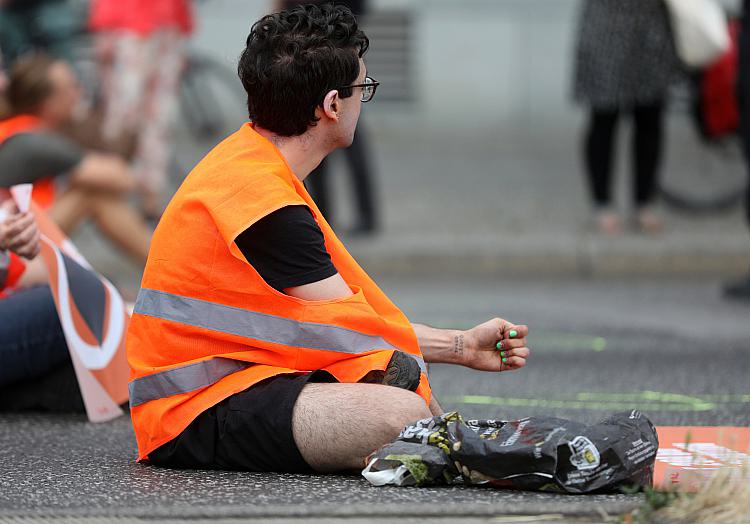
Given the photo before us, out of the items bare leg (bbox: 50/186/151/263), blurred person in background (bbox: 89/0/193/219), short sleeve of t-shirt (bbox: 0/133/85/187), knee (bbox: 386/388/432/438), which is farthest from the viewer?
blurred person in background (bbox: 89/0/193/219)

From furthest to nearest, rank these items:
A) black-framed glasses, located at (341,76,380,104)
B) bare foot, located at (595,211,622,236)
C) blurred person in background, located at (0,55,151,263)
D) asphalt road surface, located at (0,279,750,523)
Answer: bare foot, located at (595,211,622,236) < blurred person in background, located at (0,55,151,263) < black-framed glasses, located at (341,76,380,104) < asphalt road surface, located at (0,279,750,523)

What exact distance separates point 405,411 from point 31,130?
123 inches

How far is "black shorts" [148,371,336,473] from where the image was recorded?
3.72m

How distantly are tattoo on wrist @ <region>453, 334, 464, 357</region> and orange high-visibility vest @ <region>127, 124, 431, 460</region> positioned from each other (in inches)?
5.8

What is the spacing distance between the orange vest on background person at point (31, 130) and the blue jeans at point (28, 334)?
1456 mm

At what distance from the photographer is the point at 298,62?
3809mm

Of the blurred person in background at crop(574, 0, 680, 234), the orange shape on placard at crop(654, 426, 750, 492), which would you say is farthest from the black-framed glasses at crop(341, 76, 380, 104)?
the blurred person in background at crop(574, 0, 680, 234)

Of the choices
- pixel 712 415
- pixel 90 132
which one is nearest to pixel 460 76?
pixel 90 132

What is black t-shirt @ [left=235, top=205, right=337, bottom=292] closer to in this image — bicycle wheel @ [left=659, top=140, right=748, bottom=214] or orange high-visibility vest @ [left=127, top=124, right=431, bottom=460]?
orange high-visibility vest @ [left=127, top=124, right=431, bottom=460]

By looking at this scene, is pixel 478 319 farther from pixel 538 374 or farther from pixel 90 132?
pixel 90 132

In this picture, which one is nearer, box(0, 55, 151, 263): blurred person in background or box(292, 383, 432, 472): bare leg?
box(292, 383, 432, 472): bare leg

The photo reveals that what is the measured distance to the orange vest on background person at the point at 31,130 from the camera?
6.16 m

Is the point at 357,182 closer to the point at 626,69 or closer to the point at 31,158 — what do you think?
the point at 626,69

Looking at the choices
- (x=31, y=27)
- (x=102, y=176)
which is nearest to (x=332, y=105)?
(x=102, y=176)
